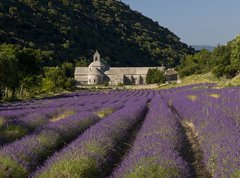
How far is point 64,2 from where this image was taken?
178500mm

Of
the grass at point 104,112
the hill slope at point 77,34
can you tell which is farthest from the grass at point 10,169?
the hill slope at point 77,34

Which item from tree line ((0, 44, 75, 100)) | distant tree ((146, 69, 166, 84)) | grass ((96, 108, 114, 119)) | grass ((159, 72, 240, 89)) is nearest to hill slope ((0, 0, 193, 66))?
distant tree ((146, 69, 166, 84))

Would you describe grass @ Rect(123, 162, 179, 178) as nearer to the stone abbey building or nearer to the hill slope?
the hill slope

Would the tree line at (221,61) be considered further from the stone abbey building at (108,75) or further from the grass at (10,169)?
the grass at (10,169)

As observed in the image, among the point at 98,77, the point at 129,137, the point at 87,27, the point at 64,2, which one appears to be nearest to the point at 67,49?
the point at 98,77

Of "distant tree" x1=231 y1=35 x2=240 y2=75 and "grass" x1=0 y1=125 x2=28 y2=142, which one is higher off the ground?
"distant tree" x1=231 y1=35 x2=240 y2=75

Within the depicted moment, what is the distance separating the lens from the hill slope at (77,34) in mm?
120000

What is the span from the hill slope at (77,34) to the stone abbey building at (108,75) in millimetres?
8255

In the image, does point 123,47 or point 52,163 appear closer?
point 52,163

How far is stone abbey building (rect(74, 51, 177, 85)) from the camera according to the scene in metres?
113

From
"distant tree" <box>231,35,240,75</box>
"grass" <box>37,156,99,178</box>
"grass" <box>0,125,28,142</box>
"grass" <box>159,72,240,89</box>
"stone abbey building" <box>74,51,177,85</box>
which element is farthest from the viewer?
"stone abbey building" <box>74,51,177,85</box>

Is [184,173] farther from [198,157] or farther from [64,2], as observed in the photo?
[64,2]

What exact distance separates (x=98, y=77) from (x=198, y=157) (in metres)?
105

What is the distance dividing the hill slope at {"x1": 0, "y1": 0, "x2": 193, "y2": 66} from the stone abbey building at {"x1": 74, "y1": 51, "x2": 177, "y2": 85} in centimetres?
825
